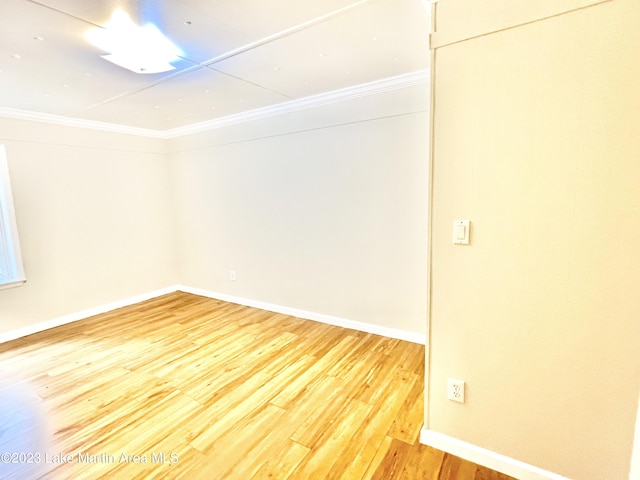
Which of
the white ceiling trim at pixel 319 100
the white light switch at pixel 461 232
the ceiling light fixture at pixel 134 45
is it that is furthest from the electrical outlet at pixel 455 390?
the ceiling light fixture at pixel 134 45

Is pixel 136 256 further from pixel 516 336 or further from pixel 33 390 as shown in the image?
pixel 516 336

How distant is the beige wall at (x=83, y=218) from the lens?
11.2ft

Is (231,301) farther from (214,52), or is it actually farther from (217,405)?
(214,52)

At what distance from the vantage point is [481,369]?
5.30 ft

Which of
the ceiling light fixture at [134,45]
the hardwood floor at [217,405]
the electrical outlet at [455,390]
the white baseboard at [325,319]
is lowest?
the hardwood floor at [217,405]

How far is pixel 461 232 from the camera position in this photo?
62.2 inches

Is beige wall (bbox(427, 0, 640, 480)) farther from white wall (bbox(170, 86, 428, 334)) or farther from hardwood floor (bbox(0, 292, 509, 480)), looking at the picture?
white wall (bbox(170, 86, 428, 334))

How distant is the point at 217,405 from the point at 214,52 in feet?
8.09

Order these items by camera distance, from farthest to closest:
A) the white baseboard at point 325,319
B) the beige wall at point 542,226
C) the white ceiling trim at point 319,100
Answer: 1. the white baseboard at point 325,319
2. the white ceiling trim at point 319,100
3. the beige wall at point 542,226

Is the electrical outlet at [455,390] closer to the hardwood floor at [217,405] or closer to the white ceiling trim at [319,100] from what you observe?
the hardwood floor at [217,405]

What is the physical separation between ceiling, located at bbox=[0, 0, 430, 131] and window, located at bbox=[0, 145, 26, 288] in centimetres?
75

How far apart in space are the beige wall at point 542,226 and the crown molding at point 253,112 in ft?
4.34

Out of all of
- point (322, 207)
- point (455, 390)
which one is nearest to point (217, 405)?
point (455, 390)

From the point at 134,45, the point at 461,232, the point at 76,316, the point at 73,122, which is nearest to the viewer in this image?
the point at 461,232
